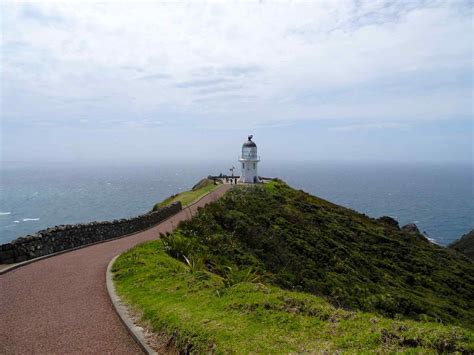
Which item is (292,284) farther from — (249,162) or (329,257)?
(249,162)

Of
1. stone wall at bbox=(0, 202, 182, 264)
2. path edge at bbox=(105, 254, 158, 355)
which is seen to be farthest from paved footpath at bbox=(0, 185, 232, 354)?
stone wall at bbox=(0, 202, 182, 264)

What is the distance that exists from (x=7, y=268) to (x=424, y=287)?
19509 mm

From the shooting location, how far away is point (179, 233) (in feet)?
52.8

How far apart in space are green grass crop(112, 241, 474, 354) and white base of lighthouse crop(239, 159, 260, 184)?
35036 mm

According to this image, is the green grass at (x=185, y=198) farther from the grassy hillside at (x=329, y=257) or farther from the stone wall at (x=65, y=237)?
the stone wall at (x=65, y=237)

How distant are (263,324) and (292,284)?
7.34 meters

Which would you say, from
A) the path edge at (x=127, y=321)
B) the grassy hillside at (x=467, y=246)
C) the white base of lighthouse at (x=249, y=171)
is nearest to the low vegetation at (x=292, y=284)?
the path edge at (x=127, y=321)

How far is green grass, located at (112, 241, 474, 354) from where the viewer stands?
18.6 feet

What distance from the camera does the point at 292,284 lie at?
13672 mm

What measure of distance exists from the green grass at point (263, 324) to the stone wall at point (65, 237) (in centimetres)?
552

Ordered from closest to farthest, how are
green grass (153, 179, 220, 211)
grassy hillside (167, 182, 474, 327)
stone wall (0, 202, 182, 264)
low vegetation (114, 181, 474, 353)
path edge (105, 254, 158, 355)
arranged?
low vegetation (114, 181, 474, 353), path edge (105, 254, 158, 355), stone wall (0, 202, 182, 264), grassy hillside (167, 182, 474, 327), green grass (153, 179, 220, 211)

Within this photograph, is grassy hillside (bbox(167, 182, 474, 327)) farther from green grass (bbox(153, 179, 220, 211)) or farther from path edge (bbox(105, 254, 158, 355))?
green grass (bbox(153, 179, 220, 211))

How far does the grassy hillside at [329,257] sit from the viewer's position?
14.5 meters

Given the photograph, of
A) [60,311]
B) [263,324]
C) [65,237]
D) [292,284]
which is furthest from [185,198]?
[263,324]
